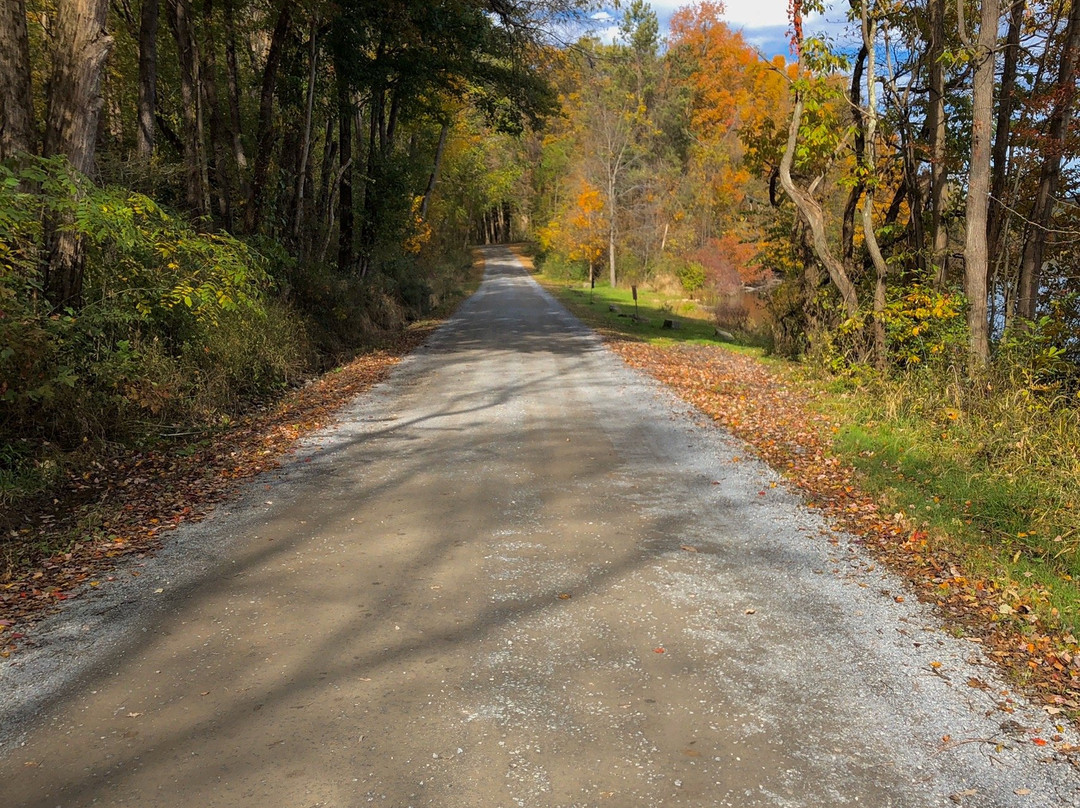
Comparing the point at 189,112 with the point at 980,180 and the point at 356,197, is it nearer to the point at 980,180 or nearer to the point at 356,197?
the point at 356,197

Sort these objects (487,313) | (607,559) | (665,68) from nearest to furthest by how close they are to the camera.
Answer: (607,559) → (487,313) → (665,68)

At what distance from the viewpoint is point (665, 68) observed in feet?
151

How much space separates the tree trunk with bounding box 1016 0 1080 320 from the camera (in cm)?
1002

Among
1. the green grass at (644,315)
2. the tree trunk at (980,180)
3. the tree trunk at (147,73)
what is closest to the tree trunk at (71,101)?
the tree trunk at (147,73)

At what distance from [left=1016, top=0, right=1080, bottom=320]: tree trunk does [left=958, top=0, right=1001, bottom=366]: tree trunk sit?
0.90 metres

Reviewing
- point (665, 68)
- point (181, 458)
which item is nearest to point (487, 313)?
point (181, 458)

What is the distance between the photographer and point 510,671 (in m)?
3.59

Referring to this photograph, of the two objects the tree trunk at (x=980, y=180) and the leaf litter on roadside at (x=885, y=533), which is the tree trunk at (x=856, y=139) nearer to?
the tree trunk at (x=980, y=180)

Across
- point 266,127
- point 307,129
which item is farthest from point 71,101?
point 307,129

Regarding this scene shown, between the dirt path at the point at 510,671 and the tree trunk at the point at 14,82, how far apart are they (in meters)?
4.31

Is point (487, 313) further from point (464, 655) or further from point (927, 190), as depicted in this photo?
point (464, 655)

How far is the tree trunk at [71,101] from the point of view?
736 centimetres

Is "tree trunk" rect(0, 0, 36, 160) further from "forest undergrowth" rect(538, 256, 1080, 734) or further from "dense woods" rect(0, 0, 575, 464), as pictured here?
"forest undergrowth" rect(538, 256, 1080, 734)

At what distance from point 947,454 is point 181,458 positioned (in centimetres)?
762
